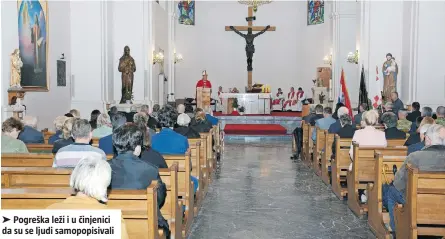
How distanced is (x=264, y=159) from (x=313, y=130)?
192 centimetres

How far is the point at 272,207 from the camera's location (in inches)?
283

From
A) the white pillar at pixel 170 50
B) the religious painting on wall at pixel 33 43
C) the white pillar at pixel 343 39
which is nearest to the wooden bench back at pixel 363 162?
the religious painting on wall at pixel 33 43

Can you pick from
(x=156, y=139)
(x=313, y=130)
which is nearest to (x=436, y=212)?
(x=156, y=139)

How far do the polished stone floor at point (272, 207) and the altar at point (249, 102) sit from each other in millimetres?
9837

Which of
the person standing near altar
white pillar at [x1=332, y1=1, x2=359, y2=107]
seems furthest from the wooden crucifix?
white pillar at [x1=332, y1=1, x2=359, y2=107]

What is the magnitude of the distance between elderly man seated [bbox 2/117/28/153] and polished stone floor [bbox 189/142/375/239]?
207 centimetres

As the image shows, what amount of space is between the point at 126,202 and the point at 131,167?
51 cm

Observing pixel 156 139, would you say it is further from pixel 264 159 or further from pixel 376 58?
pixel 376 58

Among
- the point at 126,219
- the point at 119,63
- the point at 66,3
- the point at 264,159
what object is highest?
the point at 66,3

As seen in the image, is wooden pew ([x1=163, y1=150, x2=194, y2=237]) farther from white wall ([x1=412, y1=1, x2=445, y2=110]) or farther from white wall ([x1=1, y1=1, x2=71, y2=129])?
white wall ([x1=412, y1=1, x2=445, y2=110])

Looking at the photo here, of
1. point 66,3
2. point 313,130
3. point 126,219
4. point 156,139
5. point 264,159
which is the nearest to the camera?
point 126,219

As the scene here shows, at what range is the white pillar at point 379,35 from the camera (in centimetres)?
1549

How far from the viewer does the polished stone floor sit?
6000mm

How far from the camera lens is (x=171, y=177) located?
4.84 meters
